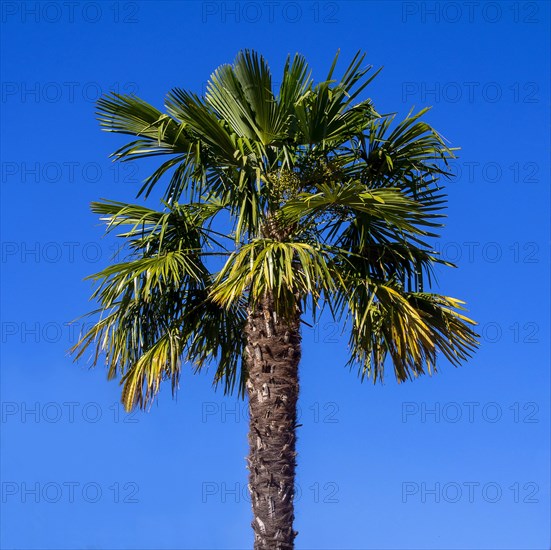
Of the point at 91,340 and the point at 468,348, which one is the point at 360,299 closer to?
the point at 468,348

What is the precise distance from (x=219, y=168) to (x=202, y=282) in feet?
4.32

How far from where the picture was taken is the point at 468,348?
12.5 m

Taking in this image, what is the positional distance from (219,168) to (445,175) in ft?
8.68

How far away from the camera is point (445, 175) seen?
12758 millimetres

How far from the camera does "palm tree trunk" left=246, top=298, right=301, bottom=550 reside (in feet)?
37.9

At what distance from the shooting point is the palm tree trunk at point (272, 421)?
11539 mm

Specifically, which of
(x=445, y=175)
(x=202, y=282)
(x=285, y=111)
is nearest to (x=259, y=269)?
(x=202, y=282)

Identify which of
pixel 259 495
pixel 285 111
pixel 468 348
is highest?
pixel 285 111

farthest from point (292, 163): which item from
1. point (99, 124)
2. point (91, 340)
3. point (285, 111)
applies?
point (91, 340)

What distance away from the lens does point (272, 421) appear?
1171cm

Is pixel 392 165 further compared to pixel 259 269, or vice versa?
pixel 392 165

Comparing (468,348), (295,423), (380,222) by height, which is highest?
(380,222)

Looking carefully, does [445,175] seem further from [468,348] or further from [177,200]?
[177,200]

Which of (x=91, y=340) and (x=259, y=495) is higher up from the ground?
(x=91, y=340)
